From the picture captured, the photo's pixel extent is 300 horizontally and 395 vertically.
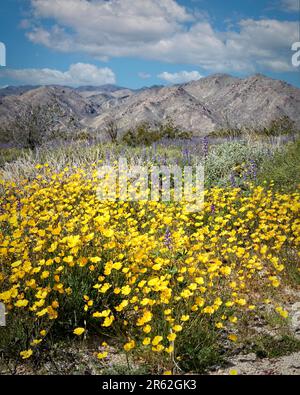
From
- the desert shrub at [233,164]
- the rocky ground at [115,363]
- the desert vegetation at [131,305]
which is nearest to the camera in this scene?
the rocky ground at [115,363]

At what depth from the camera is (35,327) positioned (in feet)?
9.73

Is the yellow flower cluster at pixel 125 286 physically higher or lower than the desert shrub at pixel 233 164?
lower

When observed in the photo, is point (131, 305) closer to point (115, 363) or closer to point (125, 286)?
point (125, 286)

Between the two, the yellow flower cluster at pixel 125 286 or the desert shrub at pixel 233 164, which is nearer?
the yellow flower cluster at pixel 125 286

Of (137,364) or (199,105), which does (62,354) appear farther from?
(199,105)

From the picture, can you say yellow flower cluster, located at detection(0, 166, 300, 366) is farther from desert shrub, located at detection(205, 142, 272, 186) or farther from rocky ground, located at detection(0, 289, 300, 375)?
desert shrub, located at detection(205, 142, 272, 186)

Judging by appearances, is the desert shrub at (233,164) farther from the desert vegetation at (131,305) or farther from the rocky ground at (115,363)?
the rocky ground at (115,363)

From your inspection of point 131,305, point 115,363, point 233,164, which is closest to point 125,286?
point 131,305

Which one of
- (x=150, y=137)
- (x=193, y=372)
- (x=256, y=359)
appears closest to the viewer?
(x=193, y=372)

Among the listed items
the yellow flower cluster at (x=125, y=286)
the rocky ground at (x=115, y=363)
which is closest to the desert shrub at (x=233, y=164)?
the yellow flower cluster at (x=125, y=286)

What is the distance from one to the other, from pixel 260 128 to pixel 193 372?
15.2 meters

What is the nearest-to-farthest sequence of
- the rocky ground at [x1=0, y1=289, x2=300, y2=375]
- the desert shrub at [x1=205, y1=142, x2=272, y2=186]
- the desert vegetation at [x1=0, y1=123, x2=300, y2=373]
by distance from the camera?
the rocky ground at [x1=0, y1=289, x2=300, y2=375] < the desert vegetation at [x1=0, y1=123, x2=300, y2=373] < the desert shrub at [x1=205, y1=142, x2=272, y2=186]

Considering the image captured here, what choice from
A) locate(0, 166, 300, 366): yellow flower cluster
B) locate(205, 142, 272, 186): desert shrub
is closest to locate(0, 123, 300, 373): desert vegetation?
locate(0, 166, 300, 366): yellow flower cluster

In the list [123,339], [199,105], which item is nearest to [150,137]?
[123,339]
